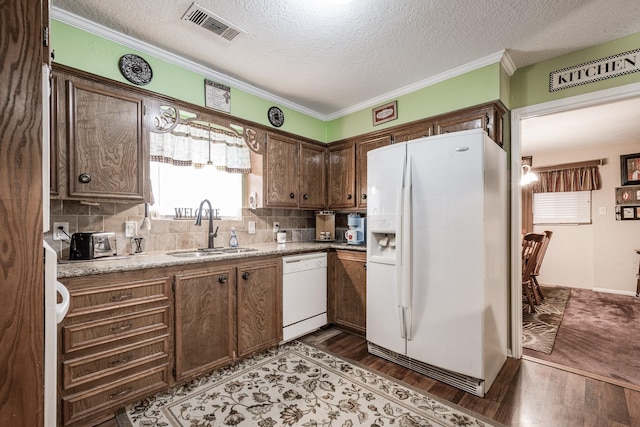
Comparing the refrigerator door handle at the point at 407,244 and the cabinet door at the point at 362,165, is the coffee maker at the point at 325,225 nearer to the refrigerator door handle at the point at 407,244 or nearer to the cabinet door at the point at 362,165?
the cabinet door at the point at 362,165

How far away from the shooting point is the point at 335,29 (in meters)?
2.01

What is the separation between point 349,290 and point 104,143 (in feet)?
7.80

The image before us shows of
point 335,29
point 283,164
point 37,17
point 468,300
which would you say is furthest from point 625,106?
point 37,17

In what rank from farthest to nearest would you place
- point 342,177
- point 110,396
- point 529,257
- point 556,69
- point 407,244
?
point 529,257, point 342,177, point 556,69, point 407,244, point 110,396

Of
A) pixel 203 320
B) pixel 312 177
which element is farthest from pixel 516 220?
pixel 203 320

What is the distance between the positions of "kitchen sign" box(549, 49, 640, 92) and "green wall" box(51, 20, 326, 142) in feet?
8.12

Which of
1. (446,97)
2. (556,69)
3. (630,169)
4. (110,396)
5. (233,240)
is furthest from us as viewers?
(630,169)

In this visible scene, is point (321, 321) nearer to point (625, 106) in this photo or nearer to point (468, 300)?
point (468, 300)

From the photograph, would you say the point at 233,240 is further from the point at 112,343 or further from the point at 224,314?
the point at 112,343

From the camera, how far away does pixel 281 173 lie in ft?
10.3

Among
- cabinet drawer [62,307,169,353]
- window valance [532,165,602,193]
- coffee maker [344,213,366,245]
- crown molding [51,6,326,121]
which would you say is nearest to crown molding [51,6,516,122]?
crown molding [51,6,326,121]

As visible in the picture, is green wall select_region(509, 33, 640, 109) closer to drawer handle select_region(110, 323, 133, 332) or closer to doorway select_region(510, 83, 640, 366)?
doorway select_region(510, 83, 640, 366)

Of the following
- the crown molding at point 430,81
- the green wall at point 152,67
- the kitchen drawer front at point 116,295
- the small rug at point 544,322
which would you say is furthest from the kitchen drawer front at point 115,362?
the small rug at point 544,322

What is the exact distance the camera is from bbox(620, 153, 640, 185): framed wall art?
4.58m
